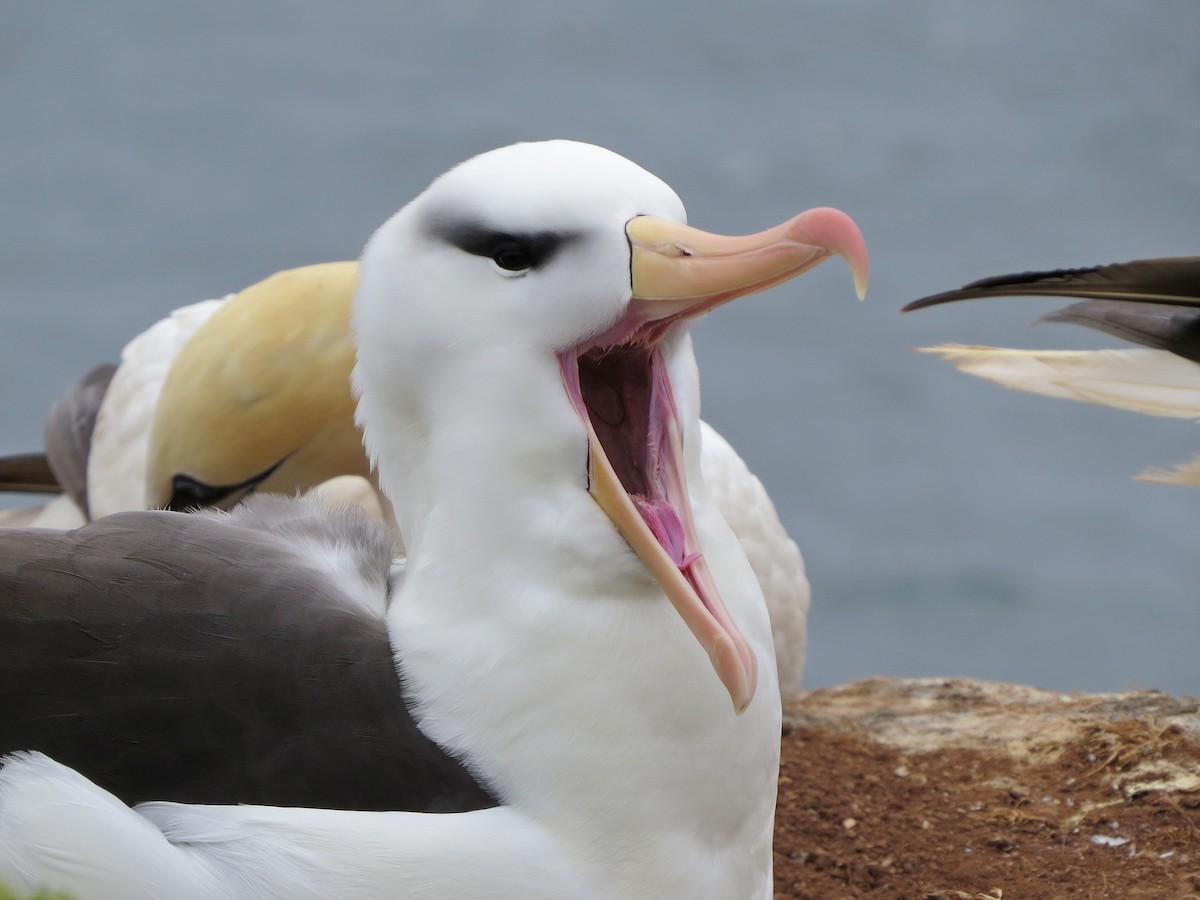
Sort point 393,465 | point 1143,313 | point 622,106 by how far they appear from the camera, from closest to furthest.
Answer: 1. point 393,465
2. point 1143,313
3. point 622,106

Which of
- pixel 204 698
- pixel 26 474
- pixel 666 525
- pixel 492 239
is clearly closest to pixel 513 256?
pixel 492 239

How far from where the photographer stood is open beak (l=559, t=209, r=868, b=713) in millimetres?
1835

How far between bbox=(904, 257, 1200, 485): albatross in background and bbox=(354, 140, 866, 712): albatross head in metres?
0.86

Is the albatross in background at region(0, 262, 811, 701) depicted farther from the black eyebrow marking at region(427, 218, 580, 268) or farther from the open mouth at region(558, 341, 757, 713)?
the black eyebrow marking at region(427, 218, 580, 268)

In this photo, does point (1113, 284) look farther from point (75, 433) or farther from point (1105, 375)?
point (75, 433)

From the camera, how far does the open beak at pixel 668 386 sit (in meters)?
1.83

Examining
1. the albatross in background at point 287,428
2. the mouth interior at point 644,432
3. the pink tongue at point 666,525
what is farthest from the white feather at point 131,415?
the pink tongue at point 666,525

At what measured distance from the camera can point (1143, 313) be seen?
9.25ft

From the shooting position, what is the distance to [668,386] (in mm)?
2029

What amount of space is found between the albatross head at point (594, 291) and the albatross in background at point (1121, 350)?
0.86 meters

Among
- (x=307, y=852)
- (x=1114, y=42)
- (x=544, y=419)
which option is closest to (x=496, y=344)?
(x=544, y=419)

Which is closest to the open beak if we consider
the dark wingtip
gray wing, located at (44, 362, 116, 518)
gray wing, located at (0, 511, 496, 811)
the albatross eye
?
the albatross eye

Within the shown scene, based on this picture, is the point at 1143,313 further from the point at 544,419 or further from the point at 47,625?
the point at 47,625

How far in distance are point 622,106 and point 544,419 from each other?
9.70 meters
